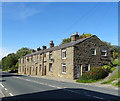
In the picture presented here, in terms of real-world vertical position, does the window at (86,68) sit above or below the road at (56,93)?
above

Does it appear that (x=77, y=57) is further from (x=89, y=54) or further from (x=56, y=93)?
(x=56, y=93)

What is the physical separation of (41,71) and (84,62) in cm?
1420

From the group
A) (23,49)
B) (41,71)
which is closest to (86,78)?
(41,71)

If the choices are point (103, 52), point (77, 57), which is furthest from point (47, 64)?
point (103, 52)

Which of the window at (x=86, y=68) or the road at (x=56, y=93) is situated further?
the window at (x=86, y=68)

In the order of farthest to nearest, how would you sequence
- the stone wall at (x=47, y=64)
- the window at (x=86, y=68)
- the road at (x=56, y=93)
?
the stone wall at (x=47, y=64) < the window at (x=86, y=68) < the road at (x=56, y=93)

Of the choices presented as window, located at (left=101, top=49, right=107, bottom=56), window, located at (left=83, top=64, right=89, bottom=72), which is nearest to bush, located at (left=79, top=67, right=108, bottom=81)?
window, located at (left=83, top=64, right=89, bottom=72)

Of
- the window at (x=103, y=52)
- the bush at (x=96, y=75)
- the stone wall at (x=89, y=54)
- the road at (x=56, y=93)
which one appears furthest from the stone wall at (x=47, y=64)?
the road at (x=56, y=93)

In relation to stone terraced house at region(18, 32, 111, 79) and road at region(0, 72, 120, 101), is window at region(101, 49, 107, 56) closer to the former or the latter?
stone terraced house at region(18, 32, 111, 79)

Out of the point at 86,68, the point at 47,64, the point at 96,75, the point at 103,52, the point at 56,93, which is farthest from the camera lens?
the point at 47,64

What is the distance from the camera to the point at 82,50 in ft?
102

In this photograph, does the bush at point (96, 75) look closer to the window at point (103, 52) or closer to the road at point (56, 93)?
the road at point (56, 93)

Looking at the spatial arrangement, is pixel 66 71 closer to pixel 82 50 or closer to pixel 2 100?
pixel 82 50

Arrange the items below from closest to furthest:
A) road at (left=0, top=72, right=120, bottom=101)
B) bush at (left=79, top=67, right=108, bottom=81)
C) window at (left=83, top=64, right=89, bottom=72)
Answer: road at (left=0, top=72, right=120, bottom=101)
bush at (left=79, top=67, right=108, bottom=81)
window at (left=83, top=64, right=89, bottom=72)
